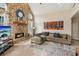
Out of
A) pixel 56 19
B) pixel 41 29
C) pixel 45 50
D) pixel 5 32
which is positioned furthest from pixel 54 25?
pixel 5 32

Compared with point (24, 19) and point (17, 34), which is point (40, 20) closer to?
point (24, 19)

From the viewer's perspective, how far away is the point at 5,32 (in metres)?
1.61

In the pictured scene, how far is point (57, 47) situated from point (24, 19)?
0.70 m

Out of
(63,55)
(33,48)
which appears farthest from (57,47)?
(33,48)

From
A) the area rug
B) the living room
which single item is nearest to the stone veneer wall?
the living room

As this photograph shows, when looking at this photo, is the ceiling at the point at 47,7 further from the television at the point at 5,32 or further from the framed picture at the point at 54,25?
the television at the point at 5,32

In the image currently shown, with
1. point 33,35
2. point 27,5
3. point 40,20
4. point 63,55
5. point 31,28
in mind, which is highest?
point 27,5

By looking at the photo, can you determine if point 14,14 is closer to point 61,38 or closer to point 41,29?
point 41,29

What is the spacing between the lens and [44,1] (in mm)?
1659

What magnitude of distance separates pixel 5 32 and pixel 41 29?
0.58 m

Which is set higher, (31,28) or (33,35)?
(31,28)

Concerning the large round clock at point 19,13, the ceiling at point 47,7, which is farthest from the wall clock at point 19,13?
the ceiling at point 47,7

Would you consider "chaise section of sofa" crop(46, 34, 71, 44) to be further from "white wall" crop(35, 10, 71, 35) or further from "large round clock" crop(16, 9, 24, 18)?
"large round clock" crop(16, 9, 24, 18)

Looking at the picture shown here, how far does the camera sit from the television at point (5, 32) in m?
1.60
